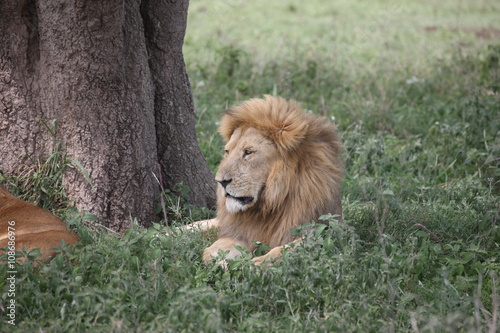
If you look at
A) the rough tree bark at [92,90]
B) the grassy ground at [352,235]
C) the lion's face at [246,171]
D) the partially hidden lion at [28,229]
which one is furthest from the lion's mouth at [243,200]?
the partially hidden lion at [28,229]

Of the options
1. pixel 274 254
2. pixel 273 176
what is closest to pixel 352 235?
pixel 274 254

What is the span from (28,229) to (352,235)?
180 centimetres

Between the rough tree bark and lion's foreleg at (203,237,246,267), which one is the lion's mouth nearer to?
lion's foreleg at (203,237,246,267)

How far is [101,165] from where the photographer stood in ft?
13.2

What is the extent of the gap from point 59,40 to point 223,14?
7.97 metres

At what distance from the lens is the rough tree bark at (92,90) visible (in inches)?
150

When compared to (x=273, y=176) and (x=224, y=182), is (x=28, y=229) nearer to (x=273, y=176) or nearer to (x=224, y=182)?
(x=224, y=182)

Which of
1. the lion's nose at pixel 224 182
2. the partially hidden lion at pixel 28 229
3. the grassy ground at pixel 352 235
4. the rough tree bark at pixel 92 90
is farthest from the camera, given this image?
the rough tree bark at pixel 92 90

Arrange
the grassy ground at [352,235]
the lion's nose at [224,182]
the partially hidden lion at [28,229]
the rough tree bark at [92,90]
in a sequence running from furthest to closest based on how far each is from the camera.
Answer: the rough tree bark at [92,90] → the lion's nose at [224,182] → the partially hidden lion at [28,229] → the grassy ground at [352,235]

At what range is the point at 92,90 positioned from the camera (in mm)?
3904

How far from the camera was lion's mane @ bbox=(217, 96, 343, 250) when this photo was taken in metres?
3.67

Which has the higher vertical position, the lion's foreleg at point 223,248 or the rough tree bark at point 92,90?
the rough tree bark at point 92,90

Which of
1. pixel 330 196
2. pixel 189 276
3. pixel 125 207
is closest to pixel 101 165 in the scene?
pixel 125 207

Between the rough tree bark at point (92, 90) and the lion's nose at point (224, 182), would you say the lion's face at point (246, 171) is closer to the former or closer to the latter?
the lion's nose at point (224, 182)
